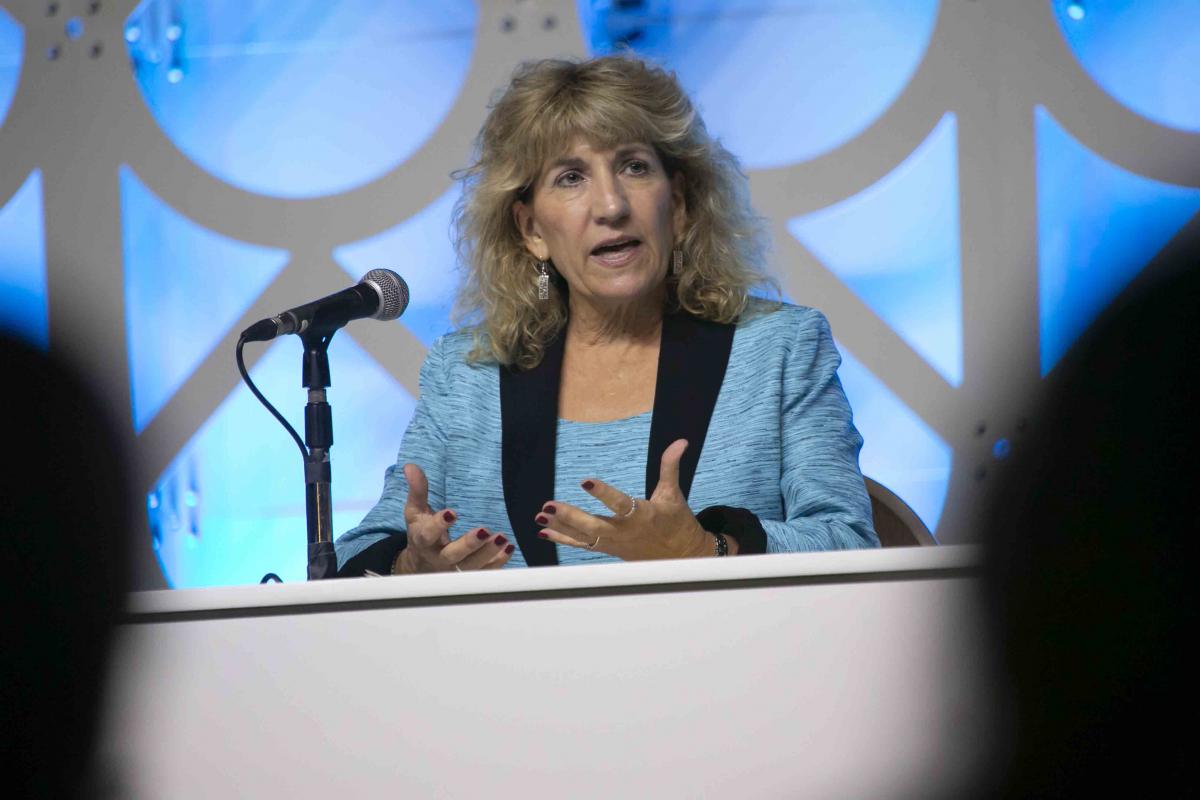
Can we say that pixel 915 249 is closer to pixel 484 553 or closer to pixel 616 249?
pixel 616 249

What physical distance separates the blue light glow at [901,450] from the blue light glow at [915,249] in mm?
145

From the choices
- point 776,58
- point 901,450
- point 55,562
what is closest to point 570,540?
point 55,562

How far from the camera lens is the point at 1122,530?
345 mm

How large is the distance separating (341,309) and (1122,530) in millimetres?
1355

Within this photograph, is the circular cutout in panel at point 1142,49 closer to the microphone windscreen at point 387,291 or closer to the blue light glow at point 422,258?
the blue light glow at point 422,258

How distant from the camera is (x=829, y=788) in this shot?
2.35 feet

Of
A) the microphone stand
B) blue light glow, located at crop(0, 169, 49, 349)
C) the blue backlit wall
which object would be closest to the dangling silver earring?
the microphone stand

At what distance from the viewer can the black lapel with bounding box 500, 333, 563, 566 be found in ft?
6.22

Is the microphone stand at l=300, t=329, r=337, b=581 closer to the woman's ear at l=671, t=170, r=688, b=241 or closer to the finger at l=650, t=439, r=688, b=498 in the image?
the finger at l=650, t=439, r=688, b=498

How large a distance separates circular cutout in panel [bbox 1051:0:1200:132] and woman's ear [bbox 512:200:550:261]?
1712 mm

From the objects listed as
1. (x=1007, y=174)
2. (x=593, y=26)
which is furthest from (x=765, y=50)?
(x=1007, y=174)

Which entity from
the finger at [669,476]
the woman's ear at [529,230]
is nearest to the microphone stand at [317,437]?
the finger at [669,476]

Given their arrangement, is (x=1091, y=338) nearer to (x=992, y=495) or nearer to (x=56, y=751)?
(x=992, y=495)

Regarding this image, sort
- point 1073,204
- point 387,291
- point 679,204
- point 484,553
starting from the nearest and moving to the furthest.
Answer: point 484,553, point 387,291, point 679,204, point 1073,204
